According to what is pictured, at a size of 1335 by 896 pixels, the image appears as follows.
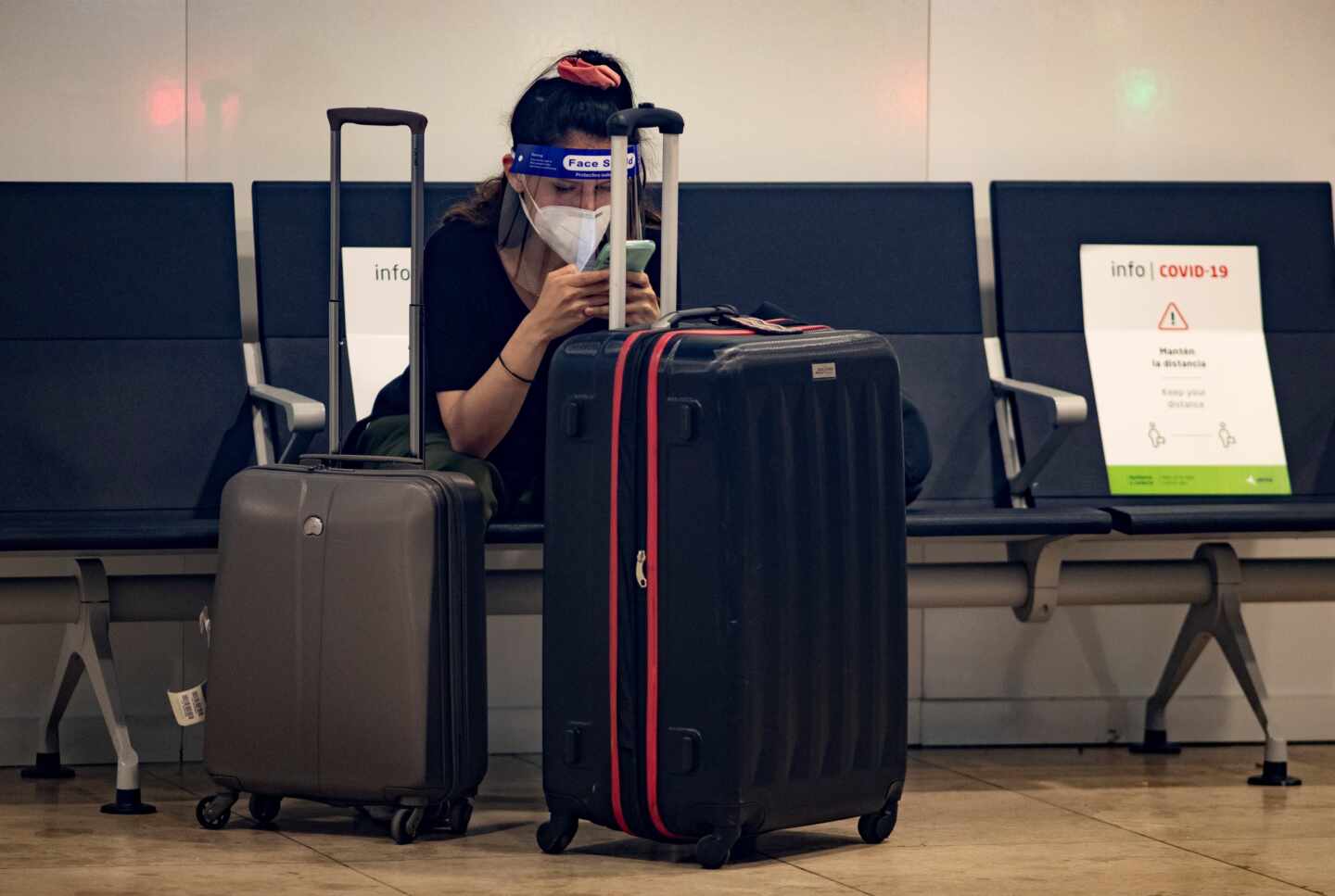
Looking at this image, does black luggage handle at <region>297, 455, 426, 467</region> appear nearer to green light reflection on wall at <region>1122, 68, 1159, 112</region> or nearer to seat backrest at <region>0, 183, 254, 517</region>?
seat backrest at <region>0, 183, 254, 517</region>

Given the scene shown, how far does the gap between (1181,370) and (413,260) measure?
5.83ft

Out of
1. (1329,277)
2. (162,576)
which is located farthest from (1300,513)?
(162,576)

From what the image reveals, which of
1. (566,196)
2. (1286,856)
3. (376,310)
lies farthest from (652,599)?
(376,310)

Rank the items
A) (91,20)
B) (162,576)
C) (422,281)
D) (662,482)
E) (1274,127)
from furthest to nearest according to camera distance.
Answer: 1. (1274,127)
2. (91,20)
3. (162,576)
4. (422,281)
5. (662,482)

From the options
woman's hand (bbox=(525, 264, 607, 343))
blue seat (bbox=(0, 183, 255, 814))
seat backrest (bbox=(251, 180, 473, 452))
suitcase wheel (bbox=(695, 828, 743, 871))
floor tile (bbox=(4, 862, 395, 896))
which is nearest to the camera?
floor tile (bbox=(4, 862, 395, 896))

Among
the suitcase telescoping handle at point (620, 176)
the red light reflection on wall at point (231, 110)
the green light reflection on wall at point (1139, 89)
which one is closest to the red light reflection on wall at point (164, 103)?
the red light reflection on wall at point (231, 110)

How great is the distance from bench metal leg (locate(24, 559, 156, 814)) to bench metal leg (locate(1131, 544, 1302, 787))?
1985 millimetres

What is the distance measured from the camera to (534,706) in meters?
3.93

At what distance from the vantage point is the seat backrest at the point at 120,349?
353cm

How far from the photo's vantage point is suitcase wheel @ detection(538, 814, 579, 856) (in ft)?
9.04

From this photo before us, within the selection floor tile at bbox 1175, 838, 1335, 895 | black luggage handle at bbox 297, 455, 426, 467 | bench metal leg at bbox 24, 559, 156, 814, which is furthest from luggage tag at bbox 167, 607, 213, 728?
floor tile at bbox 1175, 838, 1335, 895

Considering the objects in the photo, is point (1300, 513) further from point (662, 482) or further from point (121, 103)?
point (121, 103)

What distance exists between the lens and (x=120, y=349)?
11.8 ft

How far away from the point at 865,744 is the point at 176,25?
208 cm
